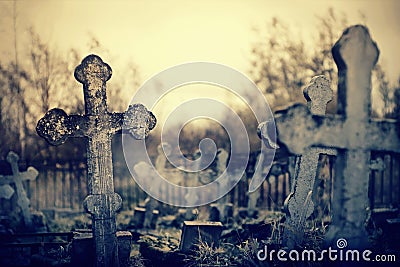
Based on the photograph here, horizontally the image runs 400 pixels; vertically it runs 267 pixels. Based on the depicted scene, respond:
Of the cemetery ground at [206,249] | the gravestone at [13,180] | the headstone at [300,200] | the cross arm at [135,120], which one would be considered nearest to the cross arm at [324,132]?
the headstone at [300,200]

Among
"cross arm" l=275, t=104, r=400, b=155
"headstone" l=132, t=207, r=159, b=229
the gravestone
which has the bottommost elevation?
"headstone" l=132, t=207, r=159, b=229

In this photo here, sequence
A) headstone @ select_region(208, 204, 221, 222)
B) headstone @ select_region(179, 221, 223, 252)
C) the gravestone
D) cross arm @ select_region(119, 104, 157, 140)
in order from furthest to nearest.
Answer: the gravestone < headstone @ select_region(208, 204, 221, 222) < headstone @ select_region(179, 221, 223, 252) < cross arm @ select_region(119, 104, 157, 140)

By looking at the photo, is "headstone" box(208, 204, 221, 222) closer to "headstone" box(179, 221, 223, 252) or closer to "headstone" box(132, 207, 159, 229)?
"headstone" box(132, 207, 159, 229)

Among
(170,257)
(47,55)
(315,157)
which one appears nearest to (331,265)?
(315,157)

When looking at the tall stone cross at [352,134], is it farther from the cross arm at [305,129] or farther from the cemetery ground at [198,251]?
the cemetery ground at [198,251]

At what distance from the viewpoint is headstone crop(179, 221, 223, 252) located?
243 inches

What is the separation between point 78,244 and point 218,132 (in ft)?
43.1

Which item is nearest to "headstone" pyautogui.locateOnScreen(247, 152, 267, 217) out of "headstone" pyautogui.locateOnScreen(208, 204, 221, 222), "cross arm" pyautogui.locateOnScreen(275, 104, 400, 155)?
"headstone" pyautogui.locateOnScreen(208, 204, 221, 222)

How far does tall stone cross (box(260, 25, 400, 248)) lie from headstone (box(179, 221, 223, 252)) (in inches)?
74.5

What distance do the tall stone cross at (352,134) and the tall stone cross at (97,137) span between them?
2748 millimetres

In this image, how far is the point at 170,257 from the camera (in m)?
5.76

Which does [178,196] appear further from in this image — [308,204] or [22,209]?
[308,204]

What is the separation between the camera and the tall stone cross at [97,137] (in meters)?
5.62

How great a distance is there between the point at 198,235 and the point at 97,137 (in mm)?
2083
